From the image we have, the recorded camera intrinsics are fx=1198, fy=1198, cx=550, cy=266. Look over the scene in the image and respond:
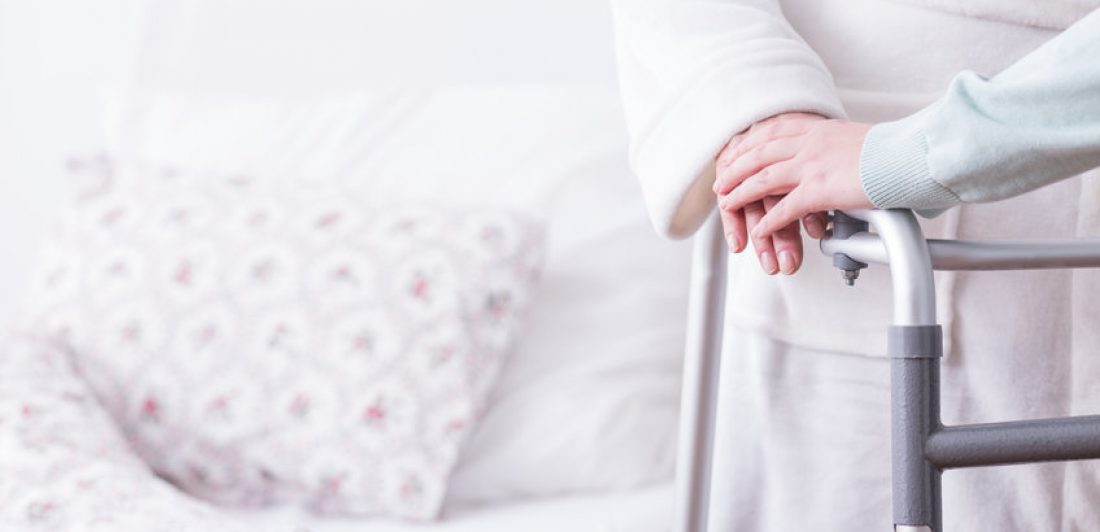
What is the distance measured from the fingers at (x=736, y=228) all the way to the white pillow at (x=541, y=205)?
23.8 inches

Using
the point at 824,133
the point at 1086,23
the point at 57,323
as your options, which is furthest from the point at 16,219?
the point at 1086,23

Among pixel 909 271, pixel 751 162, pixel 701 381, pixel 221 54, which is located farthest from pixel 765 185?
pixel 221 54

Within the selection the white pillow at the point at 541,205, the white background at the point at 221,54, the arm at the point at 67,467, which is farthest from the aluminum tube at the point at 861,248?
the white background at the point at 221,54

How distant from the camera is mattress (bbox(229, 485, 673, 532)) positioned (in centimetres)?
122

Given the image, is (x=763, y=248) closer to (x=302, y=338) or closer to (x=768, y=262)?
(x=768, y=262)

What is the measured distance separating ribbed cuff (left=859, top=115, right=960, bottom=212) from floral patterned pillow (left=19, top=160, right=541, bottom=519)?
716mm

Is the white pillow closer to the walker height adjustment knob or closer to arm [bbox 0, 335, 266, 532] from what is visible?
arm [bbox 0, 335, 266, 532]

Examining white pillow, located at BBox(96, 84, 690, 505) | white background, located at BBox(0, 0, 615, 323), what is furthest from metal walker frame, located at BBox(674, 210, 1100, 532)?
white background, located at BBox(0, 0, 615, 323)

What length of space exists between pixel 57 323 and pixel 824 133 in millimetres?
1013

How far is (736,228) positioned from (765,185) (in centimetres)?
6

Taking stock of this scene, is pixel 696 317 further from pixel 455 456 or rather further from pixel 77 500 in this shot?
pixel 77 500

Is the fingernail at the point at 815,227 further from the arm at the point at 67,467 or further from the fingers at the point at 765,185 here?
the arm at the point at 67,467

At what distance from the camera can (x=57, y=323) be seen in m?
1.39

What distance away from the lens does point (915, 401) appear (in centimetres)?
57
